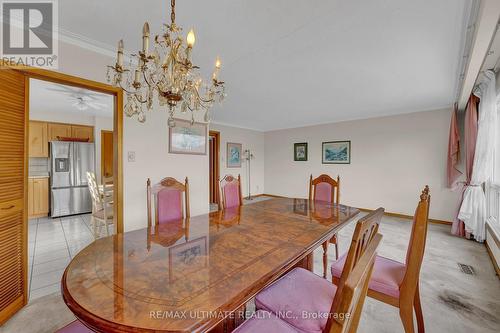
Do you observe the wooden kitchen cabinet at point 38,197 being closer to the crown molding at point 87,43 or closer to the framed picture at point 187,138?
the framed picture at point 187,138

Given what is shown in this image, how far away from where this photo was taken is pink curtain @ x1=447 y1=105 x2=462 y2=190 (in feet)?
12.5

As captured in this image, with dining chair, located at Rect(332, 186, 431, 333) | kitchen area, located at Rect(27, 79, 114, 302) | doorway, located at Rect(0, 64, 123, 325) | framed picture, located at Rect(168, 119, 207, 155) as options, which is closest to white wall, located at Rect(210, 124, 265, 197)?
framed picture, located at Rect(168, 119, 207, 155)

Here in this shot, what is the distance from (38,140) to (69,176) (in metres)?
0.99

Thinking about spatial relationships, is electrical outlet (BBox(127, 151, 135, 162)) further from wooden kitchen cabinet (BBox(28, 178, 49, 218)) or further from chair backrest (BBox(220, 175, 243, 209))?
wooden kitchen cabinet (BBox(28, 178, 49, 218))

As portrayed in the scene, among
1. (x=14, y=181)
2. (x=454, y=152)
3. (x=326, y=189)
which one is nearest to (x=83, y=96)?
(x=14, y=181)

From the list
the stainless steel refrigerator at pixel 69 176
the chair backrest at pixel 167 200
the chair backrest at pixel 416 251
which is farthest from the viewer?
the stainless steel refrigerator at pixel 69 176

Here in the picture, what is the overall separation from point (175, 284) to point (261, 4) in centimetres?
186

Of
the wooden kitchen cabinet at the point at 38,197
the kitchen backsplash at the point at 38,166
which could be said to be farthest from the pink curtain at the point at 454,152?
the kitchen backsplash at the point at 38,166

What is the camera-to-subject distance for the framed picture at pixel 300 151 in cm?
620

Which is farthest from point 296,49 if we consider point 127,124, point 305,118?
point 305,118

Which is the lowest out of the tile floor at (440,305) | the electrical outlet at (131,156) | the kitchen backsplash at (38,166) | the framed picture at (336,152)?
the tile floor at (440,305)

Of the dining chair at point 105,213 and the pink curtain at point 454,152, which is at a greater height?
the pink curtain at point 454,152

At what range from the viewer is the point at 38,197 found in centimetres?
439

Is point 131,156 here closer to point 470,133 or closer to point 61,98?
point 61,98
